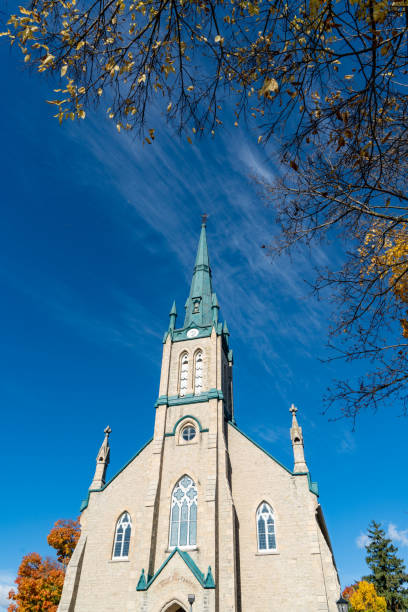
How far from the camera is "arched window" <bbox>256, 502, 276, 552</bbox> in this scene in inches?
787

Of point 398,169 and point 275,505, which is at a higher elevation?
point 275,505

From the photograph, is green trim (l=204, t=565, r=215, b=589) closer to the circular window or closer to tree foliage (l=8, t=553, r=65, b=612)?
the circular window

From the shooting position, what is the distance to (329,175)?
19.7 ft

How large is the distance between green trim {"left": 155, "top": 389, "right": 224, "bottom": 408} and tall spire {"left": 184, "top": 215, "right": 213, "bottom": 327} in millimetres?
5676

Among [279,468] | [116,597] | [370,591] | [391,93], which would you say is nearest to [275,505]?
[279,468]

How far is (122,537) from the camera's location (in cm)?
2202

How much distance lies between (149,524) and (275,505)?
6.47 meters

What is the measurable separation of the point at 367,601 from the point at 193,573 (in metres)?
20.3

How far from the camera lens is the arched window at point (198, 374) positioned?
26.1 meters

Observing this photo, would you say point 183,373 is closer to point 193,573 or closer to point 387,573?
point 193,573

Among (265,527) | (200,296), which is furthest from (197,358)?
(265,527)

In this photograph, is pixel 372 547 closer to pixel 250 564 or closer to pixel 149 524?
pixel 250 564

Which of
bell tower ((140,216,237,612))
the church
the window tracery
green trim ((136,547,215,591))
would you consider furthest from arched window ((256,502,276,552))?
the window tracery

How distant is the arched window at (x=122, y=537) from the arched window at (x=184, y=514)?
2.88 meters
